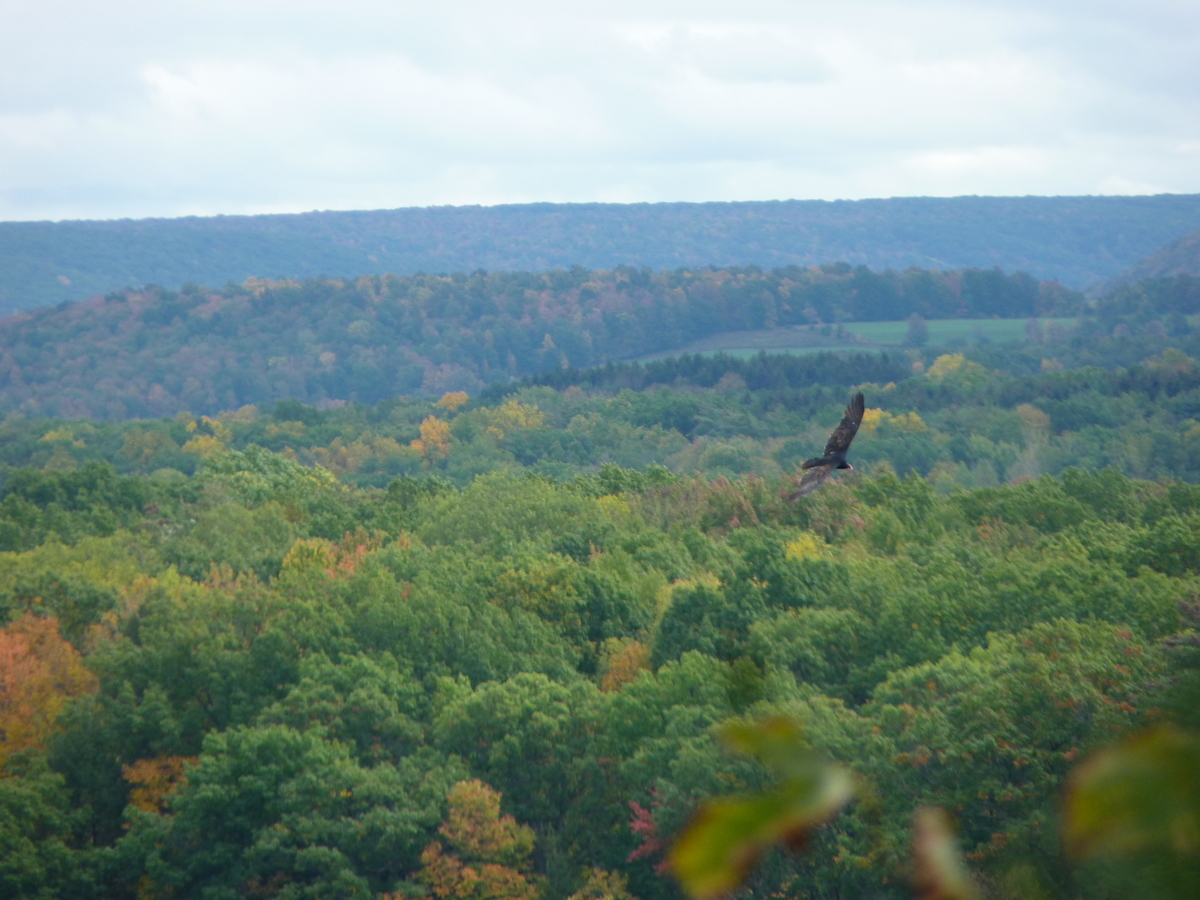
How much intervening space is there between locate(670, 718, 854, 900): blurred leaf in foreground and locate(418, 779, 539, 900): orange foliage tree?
24959mm

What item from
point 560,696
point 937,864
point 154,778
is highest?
point 937,864

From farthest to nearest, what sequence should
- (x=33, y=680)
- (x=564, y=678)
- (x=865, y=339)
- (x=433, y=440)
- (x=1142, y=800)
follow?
(x=865, y=339) → (x=433, y=440) → (x=33, y=680) → (x=564, y=678) → (x=1142, y=800)

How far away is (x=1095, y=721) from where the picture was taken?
831 inches

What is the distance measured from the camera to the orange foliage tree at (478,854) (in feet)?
83.9

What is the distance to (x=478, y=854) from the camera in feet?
85.7

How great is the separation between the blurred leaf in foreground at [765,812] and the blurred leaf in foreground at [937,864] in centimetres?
12

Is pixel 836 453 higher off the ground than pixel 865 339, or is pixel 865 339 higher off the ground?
pixel 836 453

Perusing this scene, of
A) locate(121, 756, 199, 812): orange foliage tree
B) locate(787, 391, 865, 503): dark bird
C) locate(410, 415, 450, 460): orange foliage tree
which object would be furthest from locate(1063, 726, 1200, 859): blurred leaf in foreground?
locate(410, 415, 450, 460): orange foliage tree

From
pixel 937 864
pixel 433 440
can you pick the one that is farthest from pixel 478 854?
pixel 433 440

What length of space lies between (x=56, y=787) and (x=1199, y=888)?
32.0 metres

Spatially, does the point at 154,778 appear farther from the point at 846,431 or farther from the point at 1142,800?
the point at 1142,800

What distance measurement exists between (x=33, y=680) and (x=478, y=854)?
1602 centimetres

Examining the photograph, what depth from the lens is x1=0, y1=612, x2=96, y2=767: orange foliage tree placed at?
110 feet

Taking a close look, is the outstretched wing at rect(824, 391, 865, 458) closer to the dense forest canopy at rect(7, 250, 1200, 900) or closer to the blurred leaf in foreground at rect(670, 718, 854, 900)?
the dense forest canopy at rect(7, 250, 1200, 900)
